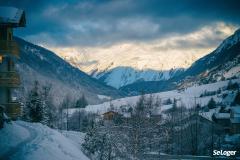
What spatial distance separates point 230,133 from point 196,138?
34738 mm

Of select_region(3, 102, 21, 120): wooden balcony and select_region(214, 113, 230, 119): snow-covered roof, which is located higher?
select_region(3, 102, 21, 120): wooden balcony

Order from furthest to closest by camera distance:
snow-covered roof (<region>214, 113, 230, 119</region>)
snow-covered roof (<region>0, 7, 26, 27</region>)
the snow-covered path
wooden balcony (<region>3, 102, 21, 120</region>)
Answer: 1. snow-covered roof (<region>214, 113, 230, 119</region>)
2. snow-covered roof (<region>0, 7, 26, 27</region>)
3. wooden balcony (<region>3, 102, 21, 120</region>)
4. the snow-covered path

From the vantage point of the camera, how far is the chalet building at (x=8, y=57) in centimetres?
4284

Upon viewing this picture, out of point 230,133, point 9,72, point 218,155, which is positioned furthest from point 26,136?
point 230,133

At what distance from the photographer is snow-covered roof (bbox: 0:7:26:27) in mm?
43812

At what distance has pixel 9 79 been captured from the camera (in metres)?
42.9

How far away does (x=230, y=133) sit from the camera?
119 m

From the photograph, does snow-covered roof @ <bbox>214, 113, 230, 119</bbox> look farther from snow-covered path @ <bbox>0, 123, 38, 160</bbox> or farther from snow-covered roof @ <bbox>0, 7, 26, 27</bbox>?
snow-covered path @ <bbox>0, 123, 38, 160</bbox>

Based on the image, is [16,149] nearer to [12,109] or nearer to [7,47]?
[12,109]

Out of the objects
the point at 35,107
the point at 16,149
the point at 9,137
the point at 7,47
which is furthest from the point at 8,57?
the point at 35,107

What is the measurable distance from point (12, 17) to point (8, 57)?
15.7ft

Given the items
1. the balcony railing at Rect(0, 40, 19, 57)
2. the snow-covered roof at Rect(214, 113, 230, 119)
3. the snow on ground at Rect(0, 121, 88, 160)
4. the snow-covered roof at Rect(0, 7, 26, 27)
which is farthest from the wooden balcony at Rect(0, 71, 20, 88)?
the snow-covered roof at Rect(214, 113, 230, 119)

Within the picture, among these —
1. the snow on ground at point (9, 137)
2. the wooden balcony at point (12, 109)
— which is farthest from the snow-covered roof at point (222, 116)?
the snow on ground at point (9, 137)

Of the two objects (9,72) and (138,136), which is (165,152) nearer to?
(138,136)
